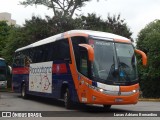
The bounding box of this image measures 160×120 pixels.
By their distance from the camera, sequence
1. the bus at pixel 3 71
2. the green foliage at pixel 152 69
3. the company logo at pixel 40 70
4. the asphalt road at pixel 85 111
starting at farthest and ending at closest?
the green foliage at pixel 152 69 < the bus at pixel 3 71 < the company logo at pixel 40 70 < the asphalt road at pixel 85 111

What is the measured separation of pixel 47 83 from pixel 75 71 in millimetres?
4530

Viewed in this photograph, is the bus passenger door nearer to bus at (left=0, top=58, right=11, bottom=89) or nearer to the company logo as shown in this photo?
the company logo

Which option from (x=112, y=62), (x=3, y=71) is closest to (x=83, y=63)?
(x=112, y=62)

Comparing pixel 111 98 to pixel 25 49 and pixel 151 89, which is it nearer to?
pixel 25 49

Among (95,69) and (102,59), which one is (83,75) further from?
(102,59)

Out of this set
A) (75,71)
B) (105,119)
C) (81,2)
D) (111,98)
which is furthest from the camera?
(81,2)

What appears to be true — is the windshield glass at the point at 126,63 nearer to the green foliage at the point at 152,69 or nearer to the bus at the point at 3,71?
the bus at the point at 3,71

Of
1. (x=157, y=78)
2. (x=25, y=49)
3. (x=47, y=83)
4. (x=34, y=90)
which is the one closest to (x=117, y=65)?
(x=47, y=83)

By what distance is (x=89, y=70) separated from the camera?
16375 millimetres

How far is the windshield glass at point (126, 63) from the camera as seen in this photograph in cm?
1669

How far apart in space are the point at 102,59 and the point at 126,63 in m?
1.13

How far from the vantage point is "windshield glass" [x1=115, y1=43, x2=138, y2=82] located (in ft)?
54.7

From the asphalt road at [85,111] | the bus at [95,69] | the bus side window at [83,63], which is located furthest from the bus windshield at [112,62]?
the asphalt road at [85,111]

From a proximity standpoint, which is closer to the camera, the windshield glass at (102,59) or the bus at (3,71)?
the windshield glass at (102,59)
